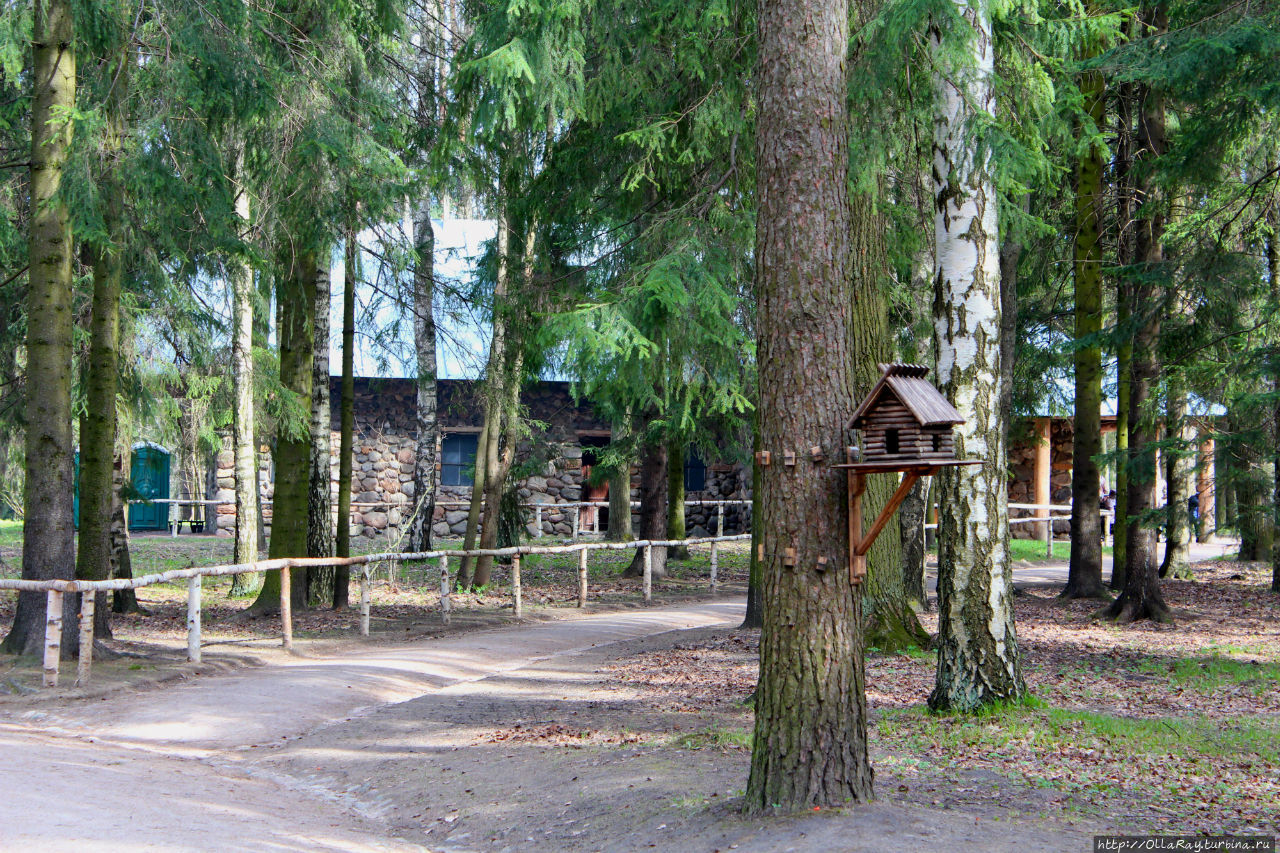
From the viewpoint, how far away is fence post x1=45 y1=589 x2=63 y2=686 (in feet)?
28.0

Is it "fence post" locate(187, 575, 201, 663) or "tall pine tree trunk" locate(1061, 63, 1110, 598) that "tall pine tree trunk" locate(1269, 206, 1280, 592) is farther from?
"fence post" locate(187, 575, 201, 663)

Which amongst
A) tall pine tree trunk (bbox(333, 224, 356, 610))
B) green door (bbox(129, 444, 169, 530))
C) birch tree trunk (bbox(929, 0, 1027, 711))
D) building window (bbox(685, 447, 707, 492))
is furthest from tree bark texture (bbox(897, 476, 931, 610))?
green door (bbox(129, 444, 169, 530))

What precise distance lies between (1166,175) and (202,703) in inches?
417

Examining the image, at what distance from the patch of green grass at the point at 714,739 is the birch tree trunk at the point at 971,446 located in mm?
1425

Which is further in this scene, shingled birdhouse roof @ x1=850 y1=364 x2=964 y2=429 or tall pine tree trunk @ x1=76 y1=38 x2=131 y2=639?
tall pine tree trunk @ x1=76 y1=38 x2=131 y2=639

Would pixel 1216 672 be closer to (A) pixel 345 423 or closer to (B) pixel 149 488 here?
(A) pixel 345 423

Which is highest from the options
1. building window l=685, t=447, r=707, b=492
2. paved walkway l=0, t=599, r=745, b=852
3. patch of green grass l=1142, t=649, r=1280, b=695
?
building window l=685, t=447, r=707, b=492

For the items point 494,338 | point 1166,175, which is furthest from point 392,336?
point 1166,175

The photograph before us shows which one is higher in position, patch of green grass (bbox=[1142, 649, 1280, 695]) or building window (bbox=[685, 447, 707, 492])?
building window (bbox=[685, 447, 707, 492])

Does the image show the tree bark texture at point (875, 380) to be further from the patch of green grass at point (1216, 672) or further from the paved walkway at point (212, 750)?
the paved walkway at point (212, 750)

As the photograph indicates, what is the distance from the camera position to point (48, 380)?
30.8 ft

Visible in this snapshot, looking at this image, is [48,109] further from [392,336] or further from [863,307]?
[863,307]

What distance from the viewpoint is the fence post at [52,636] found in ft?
28.0

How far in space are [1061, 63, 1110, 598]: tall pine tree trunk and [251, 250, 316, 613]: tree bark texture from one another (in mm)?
10061
